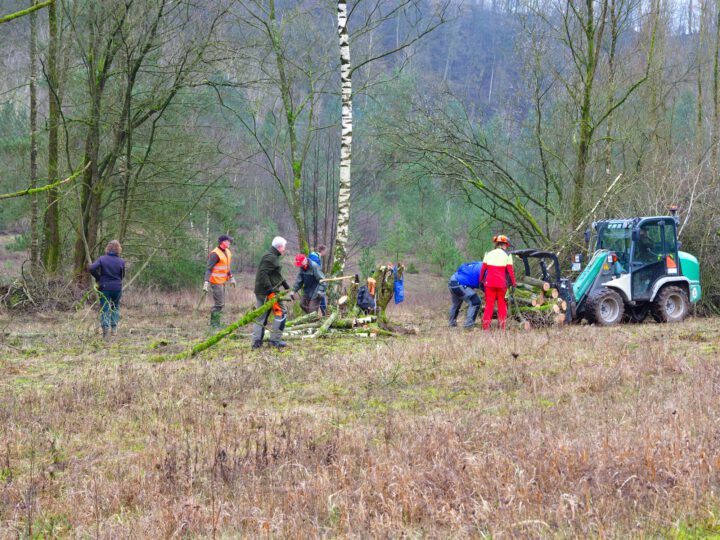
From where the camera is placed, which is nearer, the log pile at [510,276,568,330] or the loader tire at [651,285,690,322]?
the log pile at [510,276,568,330]

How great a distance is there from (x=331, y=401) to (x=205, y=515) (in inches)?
138

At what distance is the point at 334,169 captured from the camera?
29.9 m

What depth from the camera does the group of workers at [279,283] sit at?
11938 mm

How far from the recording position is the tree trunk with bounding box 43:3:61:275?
60.2 ft

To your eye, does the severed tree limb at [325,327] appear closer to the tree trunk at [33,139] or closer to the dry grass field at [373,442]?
the dry grass field at [373,442]

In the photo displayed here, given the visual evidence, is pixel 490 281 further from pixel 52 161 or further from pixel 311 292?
pixel 52 161

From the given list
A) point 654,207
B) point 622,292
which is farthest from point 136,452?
point 654,207

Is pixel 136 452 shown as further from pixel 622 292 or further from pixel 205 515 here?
pixel 622 292

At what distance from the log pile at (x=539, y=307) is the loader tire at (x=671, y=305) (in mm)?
2147

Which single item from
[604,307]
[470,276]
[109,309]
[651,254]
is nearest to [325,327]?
[470,276]

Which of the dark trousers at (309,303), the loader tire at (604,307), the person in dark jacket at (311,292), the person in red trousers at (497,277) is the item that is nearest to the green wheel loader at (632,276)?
the loader tire at (604,307)

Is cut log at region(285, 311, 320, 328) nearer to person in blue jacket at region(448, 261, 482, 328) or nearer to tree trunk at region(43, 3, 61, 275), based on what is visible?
person in blue jacket at region(448, 261, 482, 328)

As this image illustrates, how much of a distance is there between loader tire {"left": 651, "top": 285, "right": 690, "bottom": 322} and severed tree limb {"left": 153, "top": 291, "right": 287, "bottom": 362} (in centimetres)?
794

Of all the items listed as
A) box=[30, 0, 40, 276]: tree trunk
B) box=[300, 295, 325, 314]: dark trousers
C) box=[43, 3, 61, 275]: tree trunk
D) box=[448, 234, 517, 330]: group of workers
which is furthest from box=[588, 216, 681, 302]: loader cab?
box=[30, 0, 40, 276]: tree trunk
